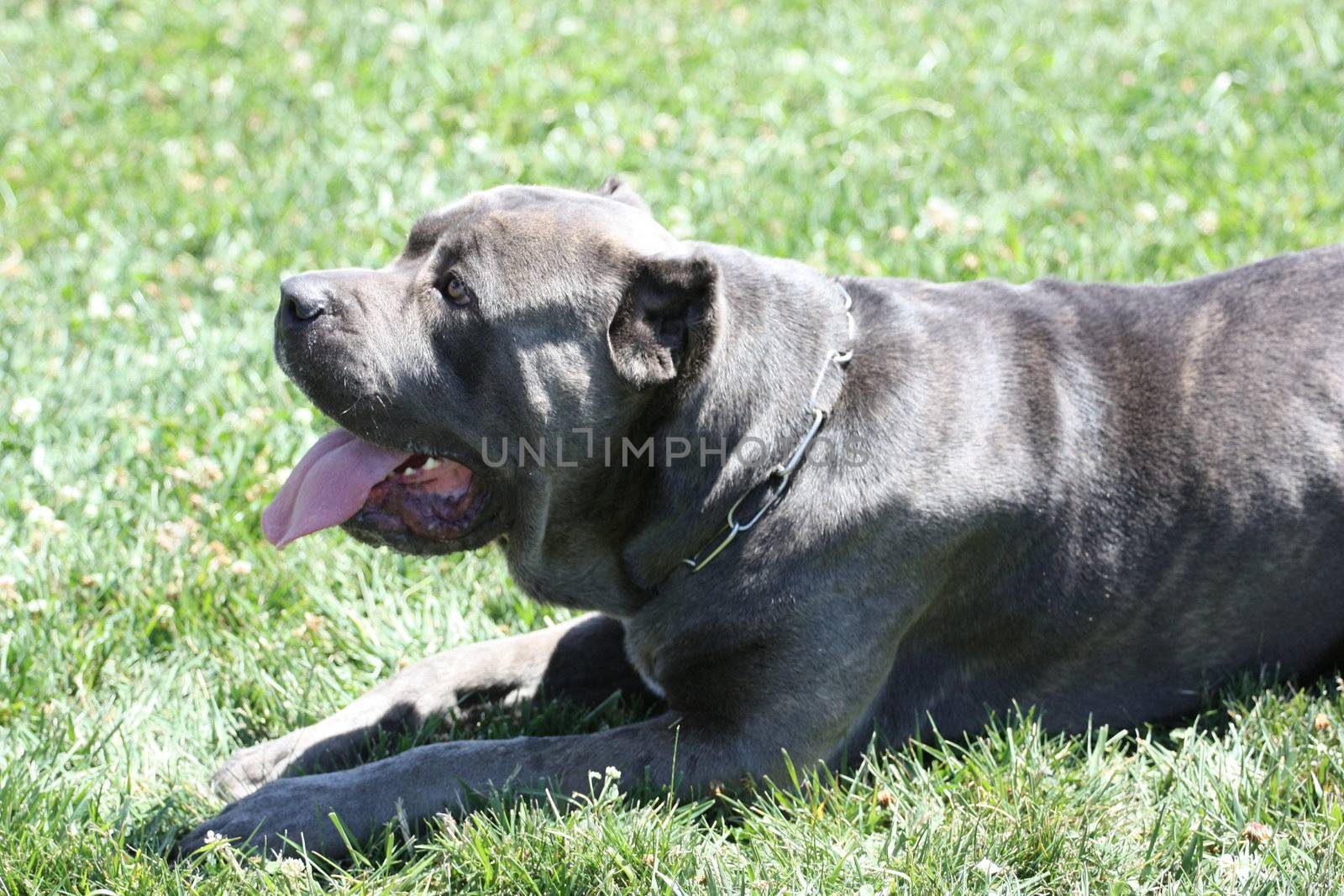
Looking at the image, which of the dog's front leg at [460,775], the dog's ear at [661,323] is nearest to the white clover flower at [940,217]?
the dog's ear at [661,323]

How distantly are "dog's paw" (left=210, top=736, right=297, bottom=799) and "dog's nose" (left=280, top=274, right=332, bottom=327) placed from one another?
1.07m

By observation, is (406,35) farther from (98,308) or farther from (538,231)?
(538,231)

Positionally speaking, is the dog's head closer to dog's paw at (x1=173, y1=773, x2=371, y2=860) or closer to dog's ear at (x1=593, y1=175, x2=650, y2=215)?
dog's ear at (x1=593, y1=175, x2=650, y2=215)

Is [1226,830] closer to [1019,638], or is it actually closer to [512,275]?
[1019,638]

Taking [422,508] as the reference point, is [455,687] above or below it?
below

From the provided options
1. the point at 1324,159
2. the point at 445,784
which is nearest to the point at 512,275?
the point at 445,784

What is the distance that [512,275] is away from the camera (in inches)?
133

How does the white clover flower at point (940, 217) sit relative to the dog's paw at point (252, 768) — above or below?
above

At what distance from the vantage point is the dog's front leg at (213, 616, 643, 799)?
3.59 metres

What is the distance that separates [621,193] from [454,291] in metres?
0.69

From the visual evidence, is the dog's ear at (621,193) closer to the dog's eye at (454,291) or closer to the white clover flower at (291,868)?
the dog's eye at (454,291)

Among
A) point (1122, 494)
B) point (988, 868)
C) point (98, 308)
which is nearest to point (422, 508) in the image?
point (988, 868)

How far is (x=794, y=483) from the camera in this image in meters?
3.43

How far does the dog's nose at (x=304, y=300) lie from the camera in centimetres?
344
